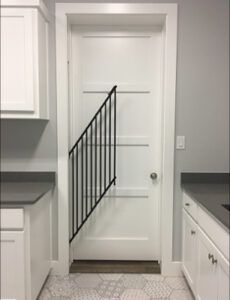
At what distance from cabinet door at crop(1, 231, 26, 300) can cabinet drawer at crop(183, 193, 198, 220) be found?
1.16m

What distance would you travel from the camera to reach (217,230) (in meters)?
1.59

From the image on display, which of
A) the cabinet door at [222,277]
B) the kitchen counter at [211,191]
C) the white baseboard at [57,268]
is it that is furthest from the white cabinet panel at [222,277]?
the white baseboard at [57,268]

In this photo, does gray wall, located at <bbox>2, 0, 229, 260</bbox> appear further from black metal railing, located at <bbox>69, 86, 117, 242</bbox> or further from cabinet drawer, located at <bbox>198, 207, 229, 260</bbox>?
cabinet drawer, located at <bbox>198, 207, 229, 260</bbox>

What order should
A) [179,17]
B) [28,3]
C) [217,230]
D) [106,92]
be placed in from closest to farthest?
[217,230]
[28,3]
[179,17]
[106,92]

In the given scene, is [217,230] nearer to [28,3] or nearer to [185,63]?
[185,63]

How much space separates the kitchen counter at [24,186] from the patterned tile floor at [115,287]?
781 millimetres

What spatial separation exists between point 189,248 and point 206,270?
0.42 m

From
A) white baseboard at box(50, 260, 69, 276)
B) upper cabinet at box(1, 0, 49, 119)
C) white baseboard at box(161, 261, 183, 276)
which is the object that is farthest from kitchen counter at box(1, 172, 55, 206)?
white baseboard at box(161, 261, 183, 276)

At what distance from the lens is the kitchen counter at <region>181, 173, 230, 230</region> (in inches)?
62.8

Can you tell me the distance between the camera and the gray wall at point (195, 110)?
2.34 metres

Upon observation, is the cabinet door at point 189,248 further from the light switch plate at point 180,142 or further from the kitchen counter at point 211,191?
the light switch plate at point 180,142

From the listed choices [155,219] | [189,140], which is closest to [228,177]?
[189,140]

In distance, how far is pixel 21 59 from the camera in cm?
207

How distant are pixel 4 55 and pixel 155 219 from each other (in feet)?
6.01
